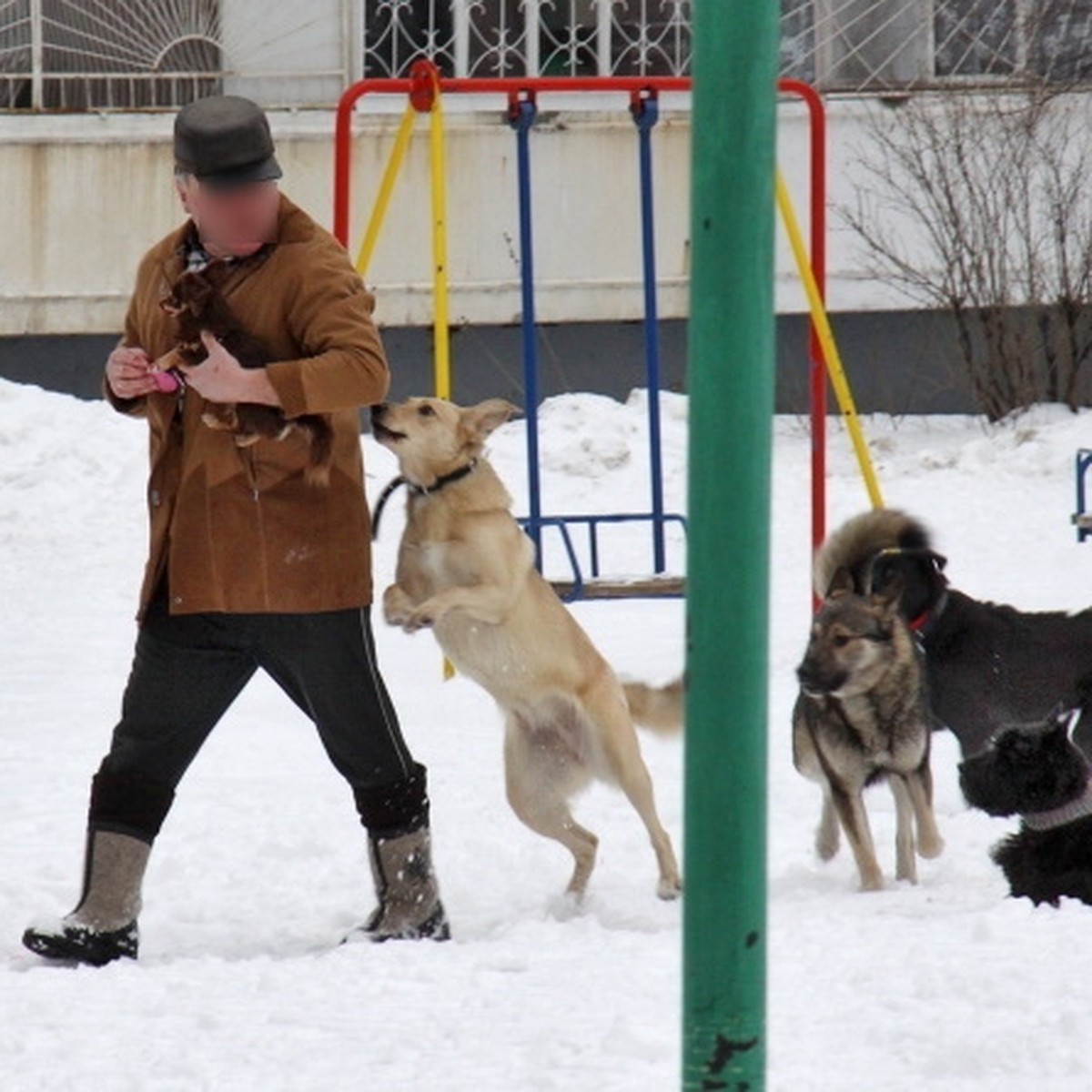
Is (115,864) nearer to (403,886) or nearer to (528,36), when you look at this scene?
(403,886)

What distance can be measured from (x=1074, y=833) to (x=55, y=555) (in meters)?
7.34

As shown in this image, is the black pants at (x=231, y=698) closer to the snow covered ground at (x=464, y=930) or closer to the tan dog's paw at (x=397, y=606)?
the snow covered ground at (x=464, y=930)

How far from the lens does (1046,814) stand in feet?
16.3

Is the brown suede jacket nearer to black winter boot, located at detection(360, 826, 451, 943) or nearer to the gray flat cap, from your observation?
the gray flat cap

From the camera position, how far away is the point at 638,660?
8820mm

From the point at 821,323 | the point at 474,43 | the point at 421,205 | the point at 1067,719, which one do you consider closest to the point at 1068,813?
the point at 1067,719

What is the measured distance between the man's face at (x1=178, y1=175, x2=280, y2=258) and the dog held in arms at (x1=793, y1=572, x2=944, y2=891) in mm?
1817

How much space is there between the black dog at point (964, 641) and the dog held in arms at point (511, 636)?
32.3 inches

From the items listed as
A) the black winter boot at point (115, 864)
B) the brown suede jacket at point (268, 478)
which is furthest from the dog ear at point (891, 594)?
the black winter boot at point (115, 864)

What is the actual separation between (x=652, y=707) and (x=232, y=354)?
1791 mm

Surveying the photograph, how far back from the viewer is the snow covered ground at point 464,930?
3.61 metres

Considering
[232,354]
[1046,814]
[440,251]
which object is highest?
[440,251]

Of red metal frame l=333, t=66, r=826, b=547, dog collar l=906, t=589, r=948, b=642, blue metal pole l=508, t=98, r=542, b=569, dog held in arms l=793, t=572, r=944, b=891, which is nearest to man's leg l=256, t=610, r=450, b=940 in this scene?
dog held in arms l=793, t=572, r=944, b=891

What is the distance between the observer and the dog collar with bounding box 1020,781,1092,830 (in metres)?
4.96
